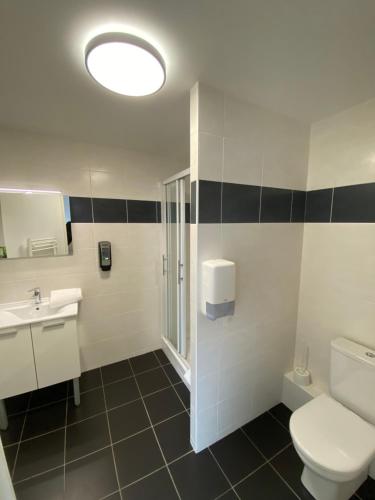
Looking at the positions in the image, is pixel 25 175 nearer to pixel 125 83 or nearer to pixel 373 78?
pixel 125 83

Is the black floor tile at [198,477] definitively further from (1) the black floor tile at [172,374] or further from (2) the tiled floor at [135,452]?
(1) the black floor tile at [172,374]

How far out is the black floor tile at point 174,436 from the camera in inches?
54.4

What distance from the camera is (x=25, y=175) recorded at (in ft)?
5.53

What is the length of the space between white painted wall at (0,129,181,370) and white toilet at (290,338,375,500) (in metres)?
1.63

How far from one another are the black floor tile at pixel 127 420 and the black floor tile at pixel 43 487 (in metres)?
0.34

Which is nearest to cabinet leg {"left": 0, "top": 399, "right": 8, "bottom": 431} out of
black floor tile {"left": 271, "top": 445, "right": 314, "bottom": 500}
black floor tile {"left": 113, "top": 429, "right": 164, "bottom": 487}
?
black floor tile {"left": 113, "top": 429, "right": 164, "bottom": 487}

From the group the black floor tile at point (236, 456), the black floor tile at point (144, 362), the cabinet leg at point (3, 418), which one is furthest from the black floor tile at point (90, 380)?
the black floor tile at point (236, 456)

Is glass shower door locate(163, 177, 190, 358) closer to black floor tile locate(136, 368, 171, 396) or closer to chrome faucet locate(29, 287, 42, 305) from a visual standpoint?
black floor tile locate(136, 368, 171, 396)

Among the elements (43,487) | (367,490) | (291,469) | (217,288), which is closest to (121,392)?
(43,487)

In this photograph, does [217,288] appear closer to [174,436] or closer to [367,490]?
[174,436]

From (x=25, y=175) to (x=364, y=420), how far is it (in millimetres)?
2878

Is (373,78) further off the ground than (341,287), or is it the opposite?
(373,78)

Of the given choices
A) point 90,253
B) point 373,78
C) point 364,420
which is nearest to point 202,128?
point 373,78

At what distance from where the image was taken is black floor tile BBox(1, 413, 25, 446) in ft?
4.73
